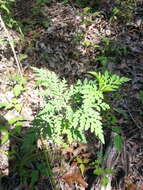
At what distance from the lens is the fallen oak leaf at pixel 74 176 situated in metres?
3.14

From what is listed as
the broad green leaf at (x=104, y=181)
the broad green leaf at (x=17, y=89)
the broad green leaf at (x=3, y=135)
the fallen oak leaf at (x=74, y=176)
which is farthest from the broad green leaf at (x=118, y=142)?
the broad green leaf at (x=17, y=89)

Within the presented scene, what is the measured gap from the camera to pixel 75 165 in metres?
3.30

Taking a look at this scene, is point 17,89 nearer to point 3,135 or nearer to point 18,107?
point 18,107

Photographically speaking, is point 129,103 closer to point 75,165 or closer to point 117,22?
point 75,165

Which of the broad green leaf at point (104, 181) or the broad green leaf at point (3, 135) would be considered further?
the broad green leaf at point (3, 135)

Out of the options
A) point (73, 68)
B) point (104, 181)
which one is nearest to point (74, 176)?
point (104, 181)

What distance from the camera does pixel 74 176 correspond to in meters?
3.17

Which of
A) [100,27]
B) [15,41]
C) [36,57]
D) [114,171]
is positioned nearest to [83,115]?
[114,171]

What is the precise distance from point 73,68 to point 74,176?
2121 mm

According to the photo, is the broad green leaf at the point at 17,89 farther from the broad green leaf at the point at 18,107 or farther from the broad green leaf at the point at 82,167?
the broad green leaf at the point at 82,167

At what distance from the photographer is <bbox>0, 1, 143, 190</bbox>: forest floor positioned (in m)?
3.19

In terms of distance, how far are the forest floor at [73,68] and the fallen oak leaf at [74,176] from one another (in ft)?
0.08

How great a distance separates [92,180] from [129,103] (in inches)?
55.4

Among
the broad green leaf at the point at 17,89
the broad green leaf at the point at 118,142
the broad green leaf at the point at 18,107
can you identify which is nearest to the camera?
the broad green leaf at the point at 118,142
